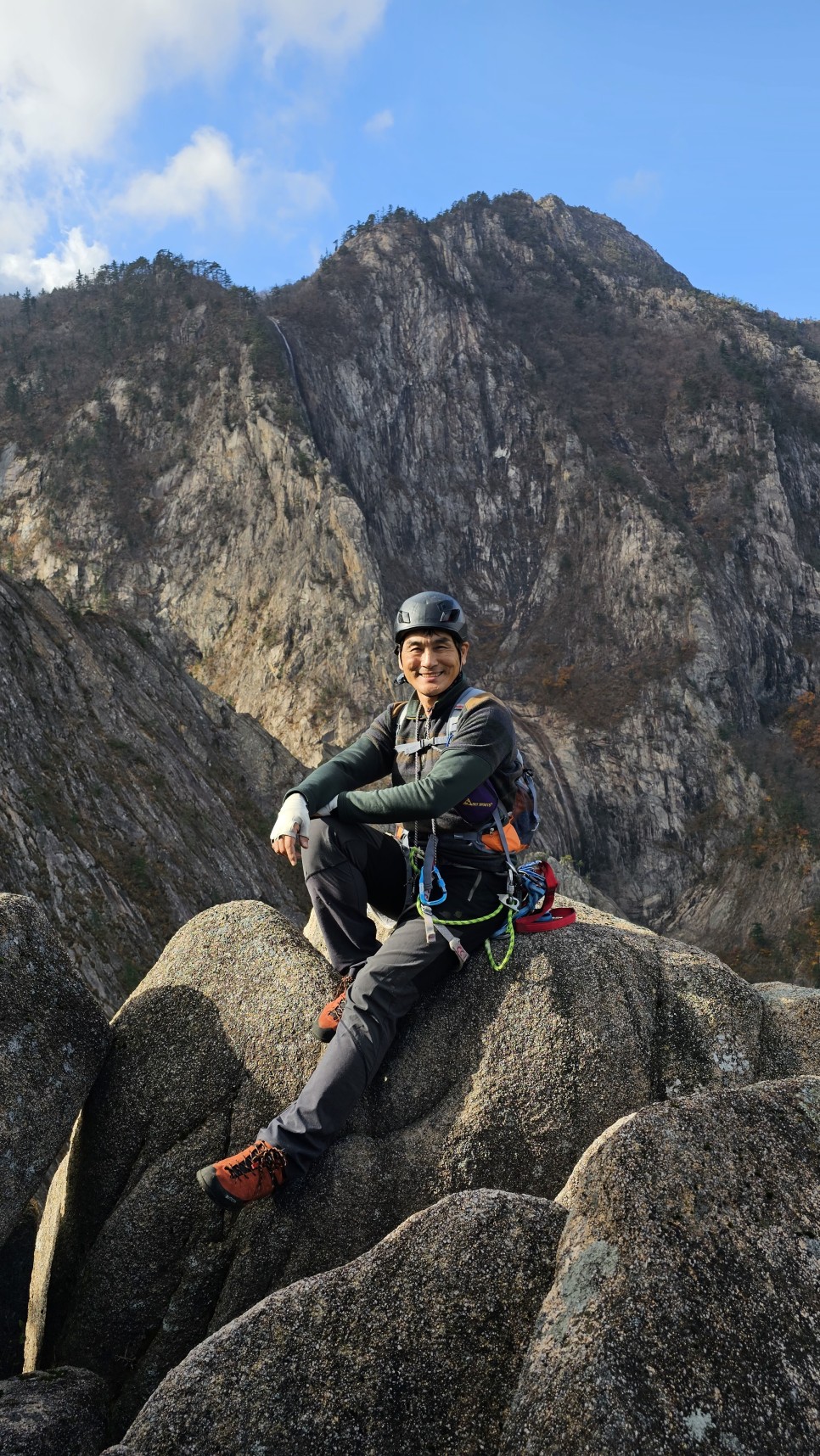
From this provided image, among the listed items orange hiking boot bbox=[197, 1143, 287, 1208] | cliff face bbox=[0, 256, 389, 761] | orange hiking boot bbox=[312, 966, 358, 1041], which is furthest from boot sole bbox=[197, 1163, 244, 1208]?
cliff face bbox=[0, 256, 389, 761]

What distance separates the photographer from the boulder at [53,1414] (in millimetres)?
4395

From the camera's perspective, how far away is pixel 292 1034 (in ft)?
20.9

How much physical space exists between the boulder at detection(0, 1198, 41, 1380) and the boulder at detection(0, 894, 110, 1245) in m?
0.79

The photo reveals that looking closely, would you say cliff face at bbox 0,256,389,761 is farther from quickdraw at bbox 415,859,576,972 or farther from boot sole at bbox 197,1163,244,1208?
boot sole at bbox 197,1163,244,1208

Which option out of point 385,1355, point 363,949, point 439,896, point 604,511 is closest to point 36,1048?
point 363,949

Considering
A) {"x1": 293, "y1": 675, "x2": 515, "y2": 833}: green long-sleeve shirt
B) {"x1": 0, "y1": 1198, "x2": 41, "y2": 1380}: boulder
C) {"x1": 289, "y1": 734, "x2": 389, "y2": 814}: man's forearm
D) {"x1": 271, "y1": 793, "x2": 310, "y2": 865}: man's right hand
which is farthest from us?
{"x1": 0, "y1": 1198, "x2": 41, "y2": 1380}: boulder

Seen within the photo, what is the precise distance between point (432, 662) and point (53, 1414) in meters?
4.70

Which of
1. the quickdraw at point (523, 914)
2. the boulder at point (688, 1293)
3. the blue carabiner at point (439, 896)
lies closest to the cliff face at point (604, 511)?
the quickdraw at point (523, 914)

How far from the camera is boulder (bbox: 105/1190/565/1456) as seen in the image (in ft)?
12.3

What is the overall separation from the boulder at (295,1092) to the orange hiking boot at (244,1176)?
25 centimetres

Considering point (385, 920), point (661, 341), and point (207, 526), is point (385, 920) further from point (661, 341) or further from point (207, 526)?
point (661, 341)

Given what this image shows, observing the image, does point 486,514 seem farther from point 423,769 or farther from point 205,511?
point 423,769

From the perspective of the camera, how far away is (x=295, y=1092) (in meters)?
6.20

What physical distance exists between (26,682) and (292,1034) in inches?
662
